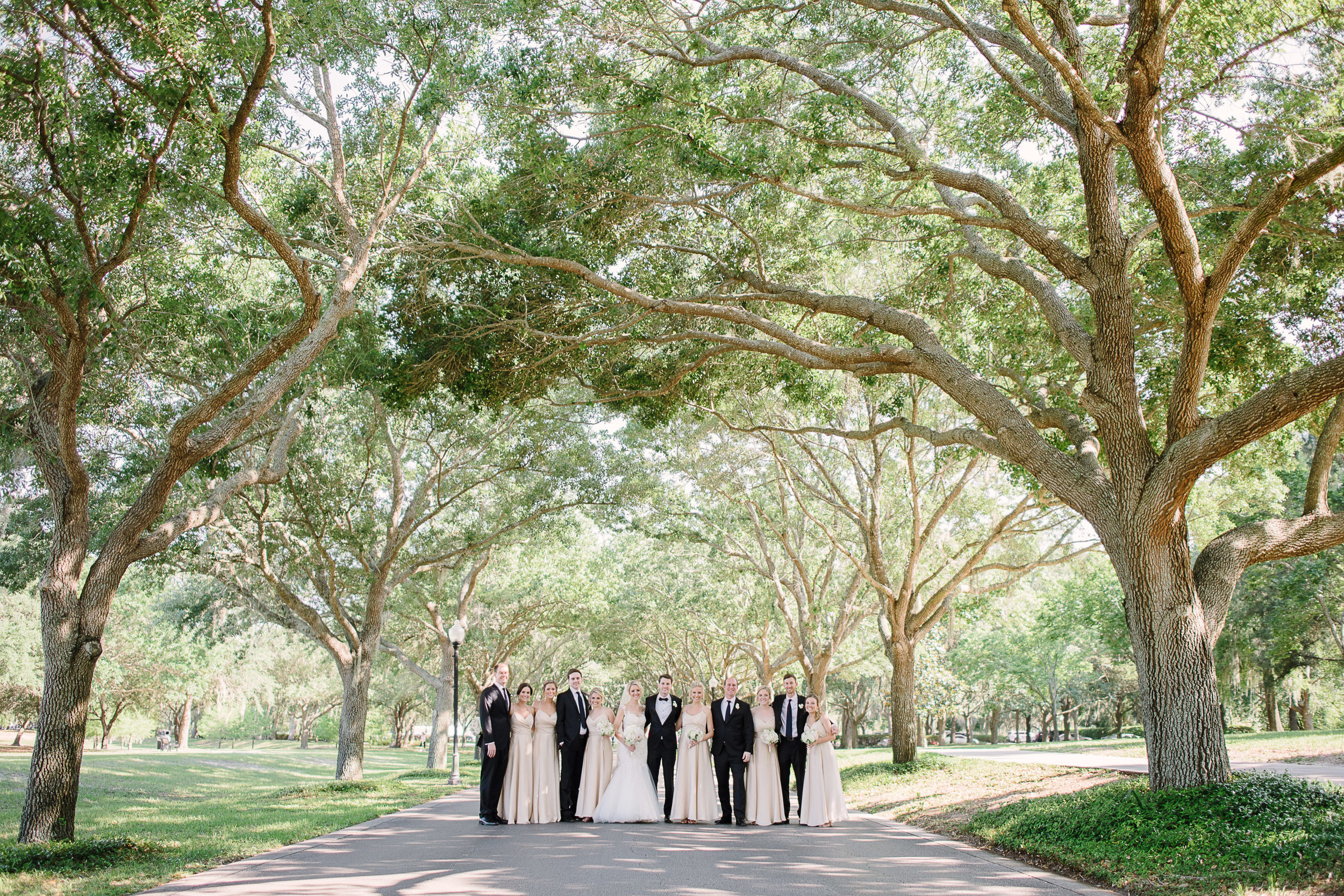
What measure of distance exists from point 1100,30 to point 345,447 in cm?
1657

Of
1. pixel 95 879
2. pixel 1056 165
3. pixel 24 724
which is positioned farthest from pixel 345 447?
pixel 24 724

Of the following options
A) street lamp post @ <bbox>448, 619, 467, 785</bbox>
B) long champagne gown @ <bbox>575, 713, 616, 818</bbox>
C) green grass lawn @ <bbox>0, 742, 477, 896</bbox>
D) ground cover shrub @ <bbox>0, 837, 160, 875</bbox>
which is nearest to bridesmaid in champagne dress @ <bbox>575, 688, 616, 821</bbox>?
long champagne gown @ <bbox>575, 713, 616, 818</bbox>

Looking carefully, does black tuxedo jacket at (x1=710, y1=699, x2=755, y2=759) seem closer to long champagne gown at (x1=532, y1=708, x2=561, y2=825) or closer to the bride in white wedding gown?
the bride in white wedding gown

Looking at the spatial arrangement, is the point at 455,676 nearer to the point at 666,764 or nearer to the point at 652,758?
the point at 652,758

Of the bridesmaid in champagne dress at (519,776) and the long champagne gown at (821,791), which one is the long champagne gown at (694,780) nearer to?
the long champagne gown at (821,791)

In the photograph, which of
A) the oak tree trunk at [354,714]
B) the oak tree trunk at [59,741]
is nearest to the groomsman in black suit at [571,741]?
the oak tree trunk at [59,741]

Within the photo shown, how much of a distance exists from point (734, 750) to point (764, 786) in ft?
2.03

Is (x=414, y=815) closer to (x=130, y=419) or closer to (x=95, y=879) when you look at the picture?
(x=95, y=879)

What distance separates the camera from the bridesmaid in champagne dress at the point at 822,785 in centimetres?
1119

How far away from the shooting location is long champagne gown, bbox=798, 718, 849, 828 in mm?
11188

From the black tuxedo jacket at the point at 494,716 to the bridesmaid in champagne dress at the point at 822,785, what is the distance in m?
3.92

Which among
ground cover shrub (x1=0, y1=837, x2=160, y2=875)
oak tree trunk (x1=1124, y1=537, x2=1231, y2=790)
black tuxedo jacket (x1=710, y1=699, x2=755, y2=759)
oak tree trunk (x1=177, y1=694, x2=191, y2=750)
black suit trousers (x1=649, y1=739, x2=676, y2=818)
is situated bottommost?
oak tree trunk (x1=177, y1=694, x2=191, y2=750)

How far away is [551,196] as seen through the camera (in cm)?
1160

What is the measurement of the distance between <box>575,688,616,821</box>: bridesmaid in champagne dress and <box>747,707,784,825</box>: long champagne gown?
188cm
